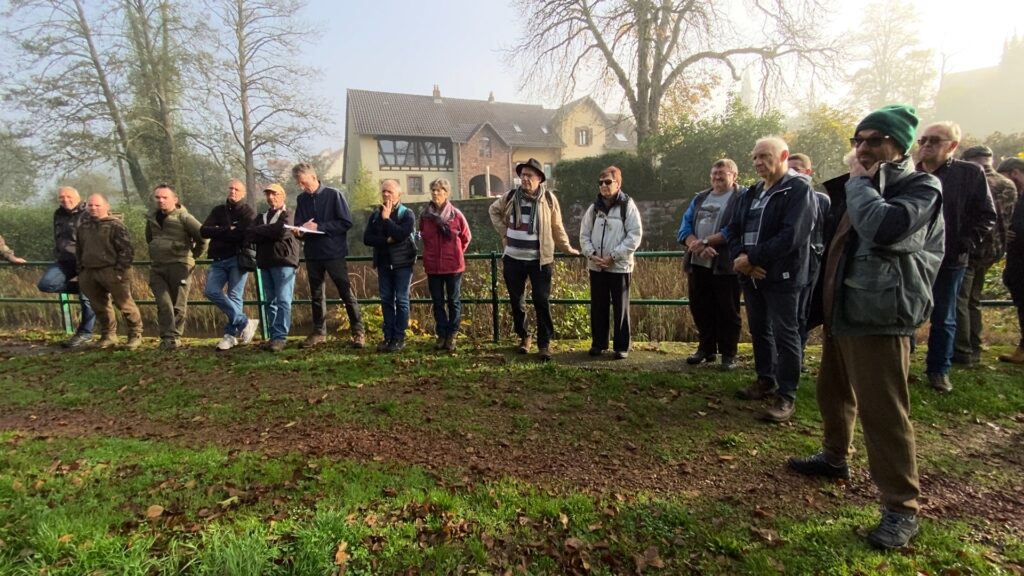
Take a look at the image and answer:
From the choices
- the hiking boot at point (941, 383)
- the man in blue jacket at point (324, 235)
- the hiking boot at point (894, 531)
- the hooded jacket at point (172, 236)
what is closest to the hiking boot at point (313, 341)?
the man in blue jacket at point (324, 235)

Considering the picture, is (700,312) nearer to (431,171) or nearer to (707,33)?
(707,33)

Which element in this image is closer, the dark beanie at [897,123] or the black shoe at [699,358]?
the dark beanie at [897,123]

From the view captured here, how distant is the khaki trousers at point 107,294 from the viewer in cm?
616

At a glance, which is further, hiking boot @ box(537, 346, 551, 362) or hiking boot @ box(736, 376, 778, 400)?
hiking boot @ box(537, 346, 551, 362)

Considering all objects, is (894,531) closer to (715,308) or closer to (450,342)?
(715,308)

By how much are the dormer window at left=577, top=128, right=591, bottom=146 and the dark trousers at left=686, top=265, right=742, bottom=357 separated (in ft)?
129

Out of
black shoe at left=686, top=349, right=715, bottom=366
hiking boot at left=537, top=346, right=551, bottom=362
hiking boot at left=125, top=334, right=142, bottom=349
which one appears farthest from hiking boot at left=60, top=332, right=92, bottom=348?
black shoe at left=686, top=349, right=715, bottom=366

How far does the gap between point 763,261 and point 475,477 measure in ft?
8.23

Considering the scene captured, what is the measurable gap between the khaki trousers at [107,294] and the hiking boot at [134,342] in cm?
3

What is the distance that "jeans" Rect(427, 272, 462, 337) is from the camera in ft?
18.6

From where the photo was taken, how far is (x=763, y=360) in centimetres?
410

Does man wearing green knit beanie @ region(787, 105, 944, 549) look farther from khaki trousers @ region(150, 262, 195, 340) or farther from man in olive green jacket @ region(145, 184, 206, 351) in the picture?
khaki trousers @ region(150, 262, 195, 340)

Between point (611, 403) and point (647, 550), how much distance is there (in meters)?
1.76

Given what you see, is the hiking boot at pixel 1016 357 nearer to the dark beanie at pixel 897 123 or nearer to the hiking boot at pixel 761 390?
the hiking boot at pixel 761 390
